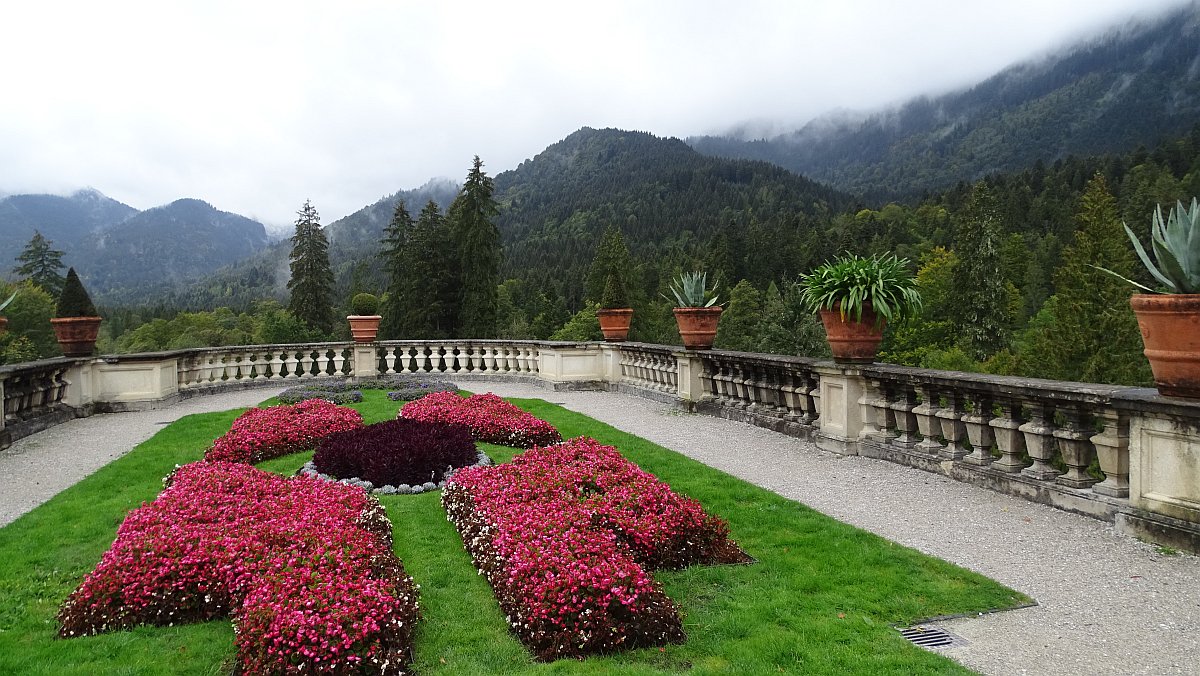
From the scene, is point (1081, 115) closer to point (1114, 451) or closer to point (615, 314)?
point (615, 314)

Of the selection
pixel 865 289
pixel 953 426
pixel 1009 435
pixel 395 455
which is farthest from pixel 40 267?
pixel 1009 435

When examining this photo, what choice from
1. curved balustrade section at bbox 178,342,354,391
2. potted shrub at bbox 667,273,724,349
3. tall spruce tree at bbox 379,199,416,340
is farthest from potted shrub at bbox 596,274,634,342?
tall spruce tree at bbox 379,199,416,340

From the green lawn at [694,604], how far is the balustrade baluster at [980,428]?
79.8 inches

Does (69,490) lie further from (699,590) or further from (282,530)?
(699,590)

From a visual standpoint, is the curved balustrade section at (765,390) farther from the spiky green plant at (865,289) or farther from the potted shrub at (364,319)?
the potted shrub at (364,319)

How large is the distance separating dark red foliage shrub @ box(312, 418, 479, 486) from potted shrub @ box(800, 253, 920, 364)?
15.5ft

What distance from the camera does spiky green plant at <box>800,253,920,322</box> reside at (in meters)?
8.27

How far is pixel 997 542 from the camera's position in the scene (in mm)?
5422

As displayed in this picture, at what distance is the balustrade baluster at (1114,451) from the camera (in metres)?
5.64

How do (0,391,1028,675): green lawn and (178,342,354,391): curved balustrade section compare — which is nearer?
(0,391,1028,675): green lawn

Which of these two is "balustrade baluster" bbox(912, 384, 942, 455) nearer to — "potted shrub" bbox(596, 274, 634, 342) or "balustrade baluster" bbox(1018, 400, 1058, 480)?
"balustrade baluster" bbox(1018, 400, 1058, 480)

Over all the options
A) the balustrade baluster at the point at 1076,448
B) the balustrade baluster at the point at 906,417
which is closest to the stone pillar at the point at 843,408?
the balustrade baluster at the point at 906,417

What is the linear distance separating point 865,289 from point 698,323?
4503 millimetres

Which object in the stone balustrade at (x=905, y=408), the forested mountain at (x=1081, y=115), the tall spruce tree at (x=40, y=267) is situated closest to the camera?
the stone balustrade at (x=905, y=408)
